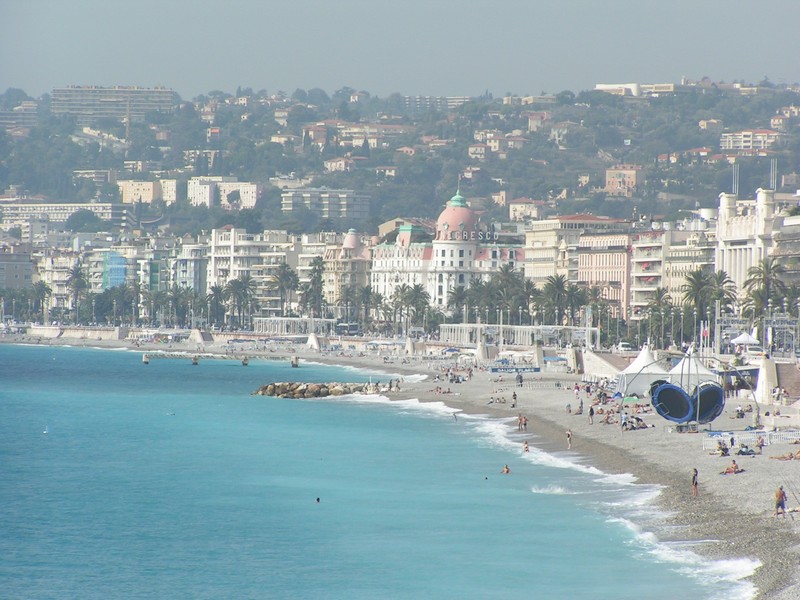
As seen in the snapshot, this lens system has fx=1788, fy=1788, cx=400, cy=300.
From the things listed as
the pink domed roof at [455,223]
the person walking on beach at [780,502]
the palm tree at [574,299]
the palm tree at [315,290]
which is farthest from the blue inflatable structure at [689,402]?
the palm tree at [315,290]

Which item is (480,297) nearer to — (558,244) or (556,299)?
(558,244)

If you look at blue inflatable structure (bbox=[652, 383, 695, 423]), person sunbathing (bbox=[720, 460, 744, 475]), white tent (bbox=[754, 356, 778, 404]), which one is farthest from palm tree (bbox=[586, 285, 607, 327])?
person sunbathing (bbox=[720, 460, 744, 475])

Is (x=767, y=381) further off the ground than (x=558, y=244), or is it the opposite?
(x=558, y=244)

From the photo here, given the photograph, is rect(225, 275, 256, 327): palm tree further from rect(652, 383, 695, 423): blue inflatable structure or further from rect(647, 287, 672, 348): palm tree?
rect(652, 383, 695, 423): blue inflatable structure

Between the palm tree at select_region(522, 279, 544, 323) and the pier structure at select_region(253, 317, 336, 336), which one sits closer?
the palm tree at select_region(522, 279, 544, 323)

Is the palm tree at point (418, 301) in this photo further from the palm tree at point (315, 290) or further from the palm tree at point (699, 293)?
the palm tree at point (699, 293)

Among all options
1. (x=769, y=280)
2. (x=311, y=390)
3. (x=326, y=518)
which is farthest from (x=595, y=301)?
(x=326, y=518)

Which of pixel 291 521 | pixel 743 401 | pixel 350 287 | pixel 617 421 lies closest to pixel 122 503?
pixel 291 521
